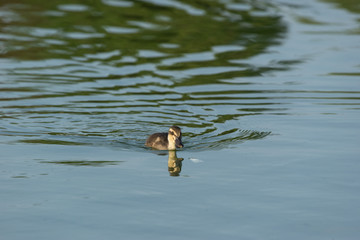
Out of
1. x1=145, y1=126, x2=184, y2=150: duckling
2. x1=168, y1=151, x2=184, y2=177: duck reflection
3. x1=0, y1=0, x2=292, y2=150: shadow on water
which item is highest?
x1=0, y1=0, x2=292, y2=150: shadow on water

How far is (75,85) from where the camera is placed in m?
19.0

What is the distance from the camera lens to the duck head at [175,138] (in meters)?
13.5

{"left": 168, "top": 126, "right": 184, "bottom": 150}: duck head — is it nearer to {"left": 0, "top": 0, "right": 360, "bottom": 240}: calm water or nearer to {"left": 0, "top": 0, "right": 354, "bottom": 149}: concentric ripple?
{"left": 0, "top": 0, "right": 360, "bottom": 240}: calm water

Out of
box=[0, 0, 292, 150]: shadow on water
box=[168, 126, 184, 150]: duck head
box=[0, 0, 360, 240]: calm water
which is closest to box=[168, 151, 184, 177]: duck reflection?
box=[0, 0, 360, 240]: calm water

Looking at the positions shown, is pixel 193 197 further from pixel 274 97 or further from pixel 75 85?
pixel 75 85

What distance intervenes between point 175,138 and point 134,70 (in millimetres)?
7622

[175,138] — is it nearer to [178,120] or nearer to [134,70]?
[178,120]

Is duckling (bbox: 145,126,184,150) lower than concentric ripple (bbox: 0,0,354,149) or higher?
lower

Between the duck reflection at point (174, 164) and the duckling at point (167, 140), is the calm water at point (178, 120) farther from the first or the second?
the duckling at point (167, 140)

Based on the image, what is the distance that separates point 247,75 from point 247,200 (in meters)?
9.71

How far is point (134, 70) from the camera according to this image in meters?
20.9

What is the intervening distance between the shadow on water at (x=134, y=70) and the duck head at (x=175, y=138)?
2.08 ft

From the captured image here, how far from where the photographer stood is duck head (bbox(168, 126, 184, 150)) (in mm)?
13531

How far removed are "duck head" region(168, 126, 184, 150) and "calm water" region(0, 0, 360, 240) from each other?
0.84 feet
